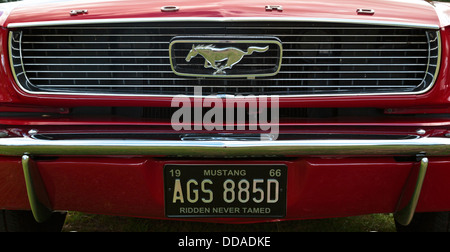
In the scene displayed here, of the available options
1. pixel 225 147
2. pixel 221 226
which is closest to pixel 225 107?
pixel 225 147

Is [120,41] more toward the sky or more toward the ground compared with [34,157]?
more toward the sky

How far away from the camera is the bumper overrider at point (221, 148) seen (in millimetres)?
1649

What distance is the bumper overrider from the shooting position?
1649mm

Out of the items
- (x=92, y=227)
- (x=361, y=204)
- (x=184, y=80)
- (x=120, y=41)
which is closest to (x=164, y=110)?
(x=184, y=80)

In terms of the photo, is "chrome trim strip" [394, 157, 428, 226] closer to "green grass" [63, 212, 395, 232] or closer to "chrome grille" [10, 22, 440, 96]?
"chrome grille" [10, 22, 440, 96]

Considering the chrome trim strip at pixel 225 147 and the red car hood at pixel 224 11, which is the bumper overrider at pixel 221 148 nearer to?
the chrome trim strip at pixel 225 147

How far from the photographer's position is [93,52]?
1773 millimetres

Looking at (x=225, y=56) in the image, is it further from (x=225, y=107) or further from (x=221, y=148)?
(x=221, y=148)

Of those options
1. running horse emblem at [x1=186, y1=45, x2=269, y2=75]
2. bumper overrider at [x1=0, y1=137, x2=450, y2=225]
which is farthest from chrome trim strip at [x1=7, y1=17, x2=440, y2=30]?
bumper overrider at [x1=0, y1=137, x2=450, y2=225]

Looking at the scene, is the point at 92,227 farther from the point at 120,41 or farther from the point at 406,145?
the point at 406,145

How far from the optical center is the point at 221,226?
258 centimetres

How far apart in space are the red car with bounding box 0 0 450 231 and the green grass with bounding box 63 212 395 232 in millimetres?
826

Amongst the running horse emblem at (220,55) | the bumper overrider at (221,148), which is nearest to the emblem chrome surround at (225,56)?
the running horse emblem at (220,55)
